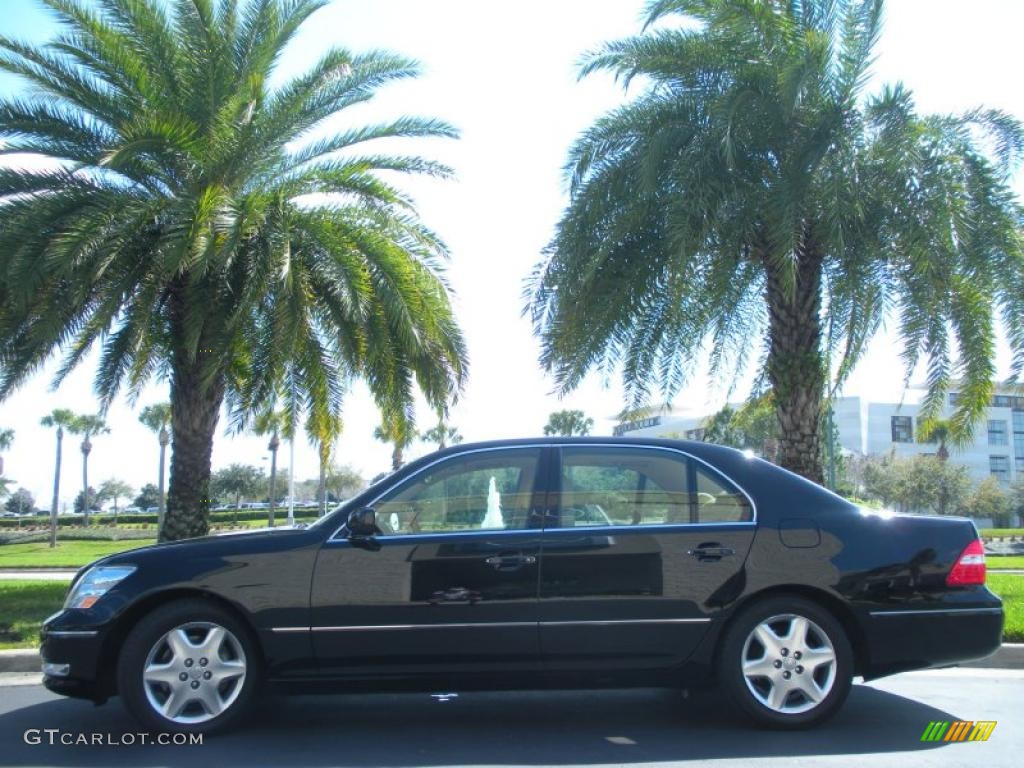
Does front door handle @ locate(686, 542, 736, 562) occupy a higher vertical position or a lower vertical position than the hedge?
higher

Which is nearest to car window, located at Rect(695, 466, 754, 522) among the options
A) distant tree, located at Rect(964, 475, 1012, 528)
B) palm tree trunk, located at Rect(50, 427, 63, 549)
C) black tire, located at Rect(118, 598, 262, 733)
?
black tire, located at Rect(118, 598, 262, 733)

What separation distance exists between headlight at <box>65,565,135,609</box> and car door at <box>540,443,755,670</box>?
2327 millimetres

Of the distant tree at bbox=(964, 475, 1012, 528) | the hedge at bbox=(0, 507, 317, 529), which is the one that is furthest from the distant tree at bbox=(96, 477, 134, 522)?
the distant tree at bbox=(964, 475, 1012, 528)

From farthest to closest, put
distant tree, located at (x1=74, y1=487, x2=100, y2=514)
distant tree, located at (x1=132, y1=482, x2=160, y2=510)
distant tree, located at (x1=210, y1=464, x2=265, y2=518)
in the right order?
distant tree, located at (x1=74, y1=487, x2=100, y2=514)
distant tree, located at (x1=132, y1=482, x2=160, y2=510)
distant tree, located at (x1=210, y1=464, x2=265, y2=518)

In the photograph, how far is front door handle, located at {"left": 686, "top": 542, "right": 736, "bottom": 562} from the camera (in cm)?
538

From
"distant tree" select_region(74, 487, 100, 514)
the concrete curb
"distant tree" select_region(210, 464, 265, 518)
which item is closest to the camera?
the concrete curb

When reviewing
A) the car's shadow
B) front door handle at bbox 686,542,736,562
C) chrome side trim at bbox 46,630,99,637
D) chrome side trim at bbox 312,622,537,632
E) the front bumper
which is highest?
front door handle at bbox 686,542,736,562

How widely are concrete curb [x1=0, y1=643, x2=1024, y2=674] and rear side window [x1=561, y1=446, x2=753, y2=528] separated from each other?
332 cm

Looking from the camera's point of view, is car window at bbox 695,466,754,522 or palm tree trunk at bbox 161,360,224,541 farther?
palm tree trunk at bbox 161,360,224,541

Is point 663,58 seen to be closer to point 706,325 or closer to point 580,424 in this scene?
point 706,325

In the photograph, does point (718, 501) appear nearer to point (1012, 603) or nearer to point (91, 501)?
point (1012, 603)

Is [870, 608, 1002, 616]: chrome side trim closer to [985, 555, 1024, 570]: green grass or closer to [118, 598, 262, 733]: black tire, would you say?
[118, 598, 262, 733]: black tire

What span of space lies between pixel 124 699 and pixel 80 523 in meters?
81.5

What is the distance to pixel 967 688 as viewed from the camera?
6711 millimetres
